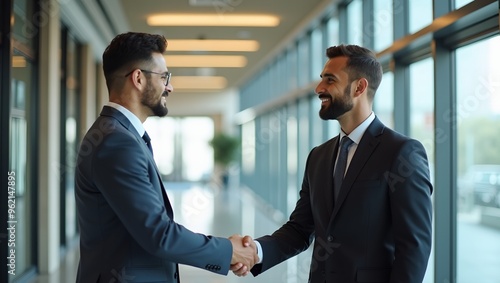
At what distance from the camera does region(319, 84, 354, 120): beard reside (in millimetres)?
2193

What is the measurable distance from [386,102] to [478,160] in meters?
1.92

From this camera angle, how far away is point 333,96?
7.27 ft

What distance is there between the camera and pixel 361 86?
219 centimetres

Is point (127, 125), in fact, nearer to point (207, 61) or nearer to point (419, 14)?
point (419, 14)

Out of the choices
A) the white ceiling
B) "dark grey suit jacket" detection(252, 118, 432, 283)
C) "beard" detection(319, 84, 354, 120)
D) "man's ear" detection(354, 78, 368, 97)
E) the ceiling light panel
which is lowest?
"dark grey suit jacket" detection(252, 118, 432, 283)

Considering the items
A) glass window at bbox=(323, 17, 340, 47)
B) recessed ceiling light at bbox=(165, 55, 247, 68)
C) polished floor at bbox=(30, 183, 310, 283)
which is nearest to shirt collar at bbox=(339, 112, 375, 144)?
polished floor at bbox=(30, 183, 310, 283)

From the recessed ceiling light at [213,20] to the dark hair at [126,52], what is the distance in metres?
7.48

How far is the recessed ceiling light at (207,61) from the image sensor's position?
1395 centimetres

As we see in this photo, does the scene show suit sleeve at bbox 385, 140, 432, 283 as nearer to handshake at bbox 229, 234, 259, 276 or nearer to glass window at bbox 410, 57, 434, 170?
handshake at bbox 229, 234, 259, 276

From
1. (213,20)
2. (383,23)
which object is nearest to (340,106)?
(383,23)

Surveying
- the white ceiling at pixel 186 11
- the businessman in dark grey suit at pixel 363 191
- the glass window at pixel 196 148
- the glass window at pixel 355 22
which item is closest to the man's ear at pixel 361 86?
the businessman in dark grey suit at pixel 363 191

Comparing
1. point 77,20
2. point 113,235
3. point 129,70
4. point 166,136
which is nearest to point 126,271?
point 113,235

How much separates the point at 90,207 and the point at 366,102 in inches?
47.1

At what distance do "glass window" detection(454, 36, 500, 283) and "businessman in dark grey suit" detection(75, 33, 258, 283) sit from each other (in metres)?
2.54
